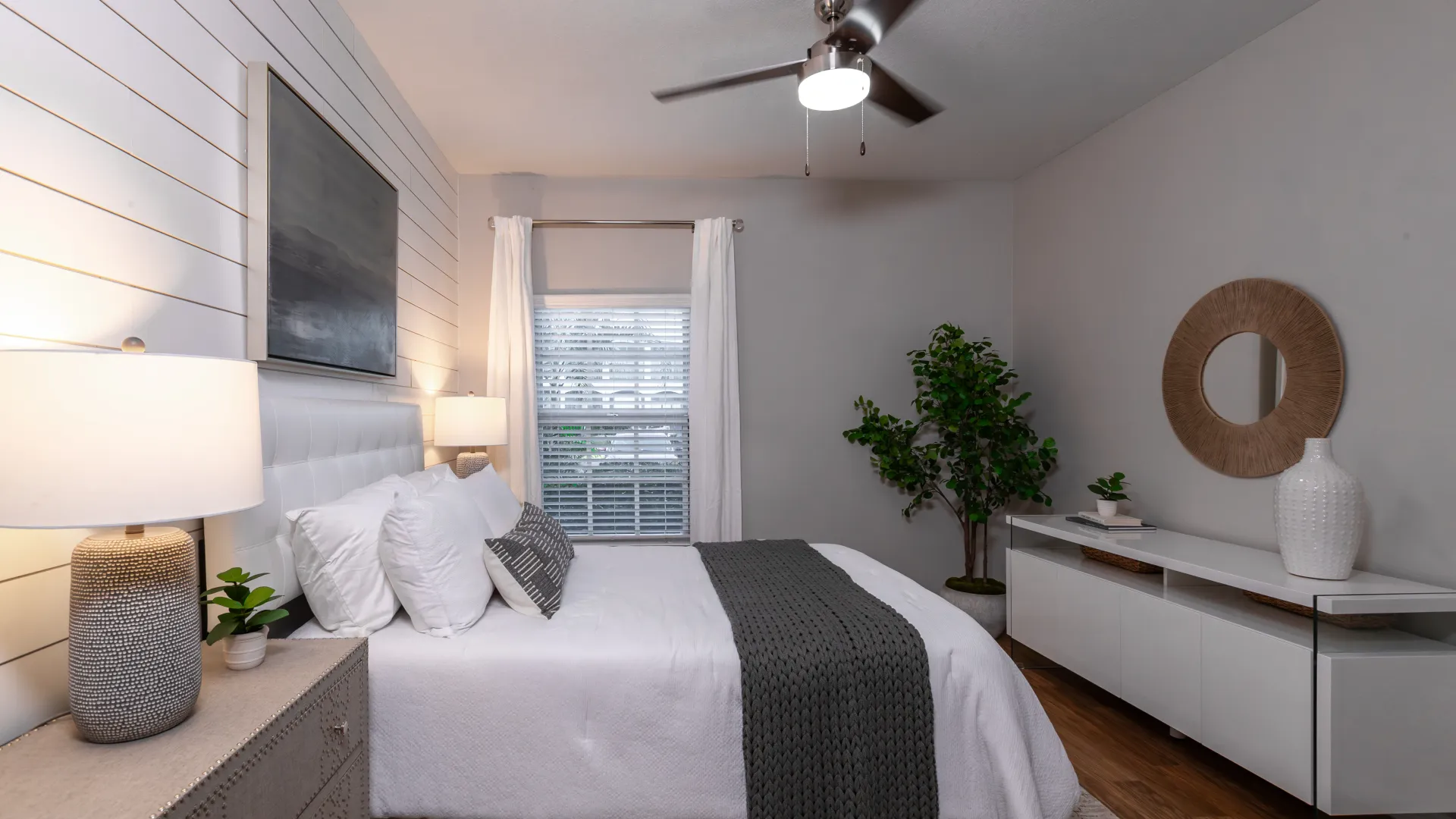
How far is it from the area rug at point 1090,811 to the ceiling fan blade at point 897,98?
7.30ft

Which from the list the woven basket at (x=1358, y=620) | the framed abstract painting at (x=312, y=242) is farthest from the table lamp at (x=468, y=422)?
the woven basket at (x=1358, y=620)

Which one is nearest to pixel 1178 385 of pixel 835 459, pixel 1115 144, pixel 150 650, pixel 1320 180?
pixel 1320 180

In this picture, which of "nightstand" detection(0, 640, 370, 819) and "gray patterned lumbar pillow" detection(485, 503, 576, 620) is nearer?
"nightstand" detection(0, 640, 370, 819)

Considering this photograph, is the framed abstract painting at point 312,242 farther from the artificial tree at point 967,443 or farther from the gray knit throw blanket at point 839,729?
the artificial tree at point 967,443

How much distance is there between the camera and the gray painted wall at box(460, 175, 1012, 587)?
3.95 meters

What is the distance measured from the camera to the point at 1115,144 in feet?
10.7

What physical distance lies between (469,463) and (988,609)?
279 centimetres

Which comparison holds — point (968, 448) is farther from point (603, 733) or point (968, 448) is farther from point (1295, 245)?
point (603, 733)

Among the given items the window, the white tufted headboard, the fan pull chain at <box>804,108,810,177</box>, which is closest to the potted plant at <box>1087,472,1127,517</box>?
the fan pull chain at <box>804,108,810,177</box>

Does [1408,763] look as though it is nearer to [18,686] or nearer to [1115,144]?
[1115,144]

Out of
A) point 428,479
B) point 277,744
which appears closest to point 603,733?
point 277,744

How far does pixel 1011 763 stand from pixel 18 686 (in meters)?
2.03

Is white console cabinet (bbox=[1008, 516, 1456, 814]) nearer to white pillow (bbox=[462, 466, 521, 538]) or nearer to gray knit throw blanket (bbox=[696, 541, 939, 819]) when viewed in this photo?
gray knit throw blanket (bbox=[696, 541, 939, 819])

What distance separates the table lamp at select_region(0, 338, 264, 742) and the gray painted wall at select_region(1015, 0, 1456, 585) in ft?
9.78
